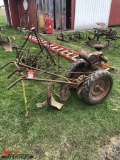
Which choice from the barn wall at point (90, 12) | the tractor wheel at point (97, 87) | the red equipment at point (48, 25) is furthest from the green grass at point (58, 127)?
the barn wall at point (90, 12)

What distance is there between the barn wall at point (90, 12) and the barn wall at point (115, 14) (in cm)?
44

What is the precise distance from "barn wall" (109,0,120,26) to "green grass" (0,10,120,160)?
1066 centimetres

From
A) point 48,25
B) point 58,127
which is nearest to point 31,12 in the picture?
point 48,25

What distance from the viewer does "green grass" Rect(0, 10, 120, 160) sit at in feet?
8.55

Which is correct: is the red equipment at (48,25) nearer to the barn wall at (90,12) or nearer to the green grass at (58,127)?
the barn wall at (90,12)

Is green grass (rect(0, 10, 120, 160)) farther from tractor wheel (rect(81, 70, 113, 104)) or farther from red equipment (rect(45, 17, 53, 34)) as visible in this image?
red equipment (rect(45, 17, 53, 34))

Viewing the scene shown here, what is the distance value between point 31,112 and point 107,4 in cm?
1152

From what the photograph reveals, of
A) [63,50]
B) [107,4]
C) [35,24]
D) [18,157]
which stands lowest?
[18,157]

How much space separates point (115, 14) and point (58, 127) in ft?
41.1

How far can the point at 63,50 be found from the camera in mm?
6949

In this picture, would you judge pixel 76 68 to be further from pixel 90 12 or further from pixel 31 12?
pixel 90 12

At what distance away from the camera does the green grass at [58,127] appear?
261 cm

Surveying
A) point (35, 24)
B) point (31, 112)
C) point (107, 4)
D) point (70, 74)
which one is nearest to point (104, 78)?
point (70, 74)

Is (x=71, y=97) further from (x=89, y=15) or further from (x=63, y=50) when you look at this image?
(x=89, y=15)
